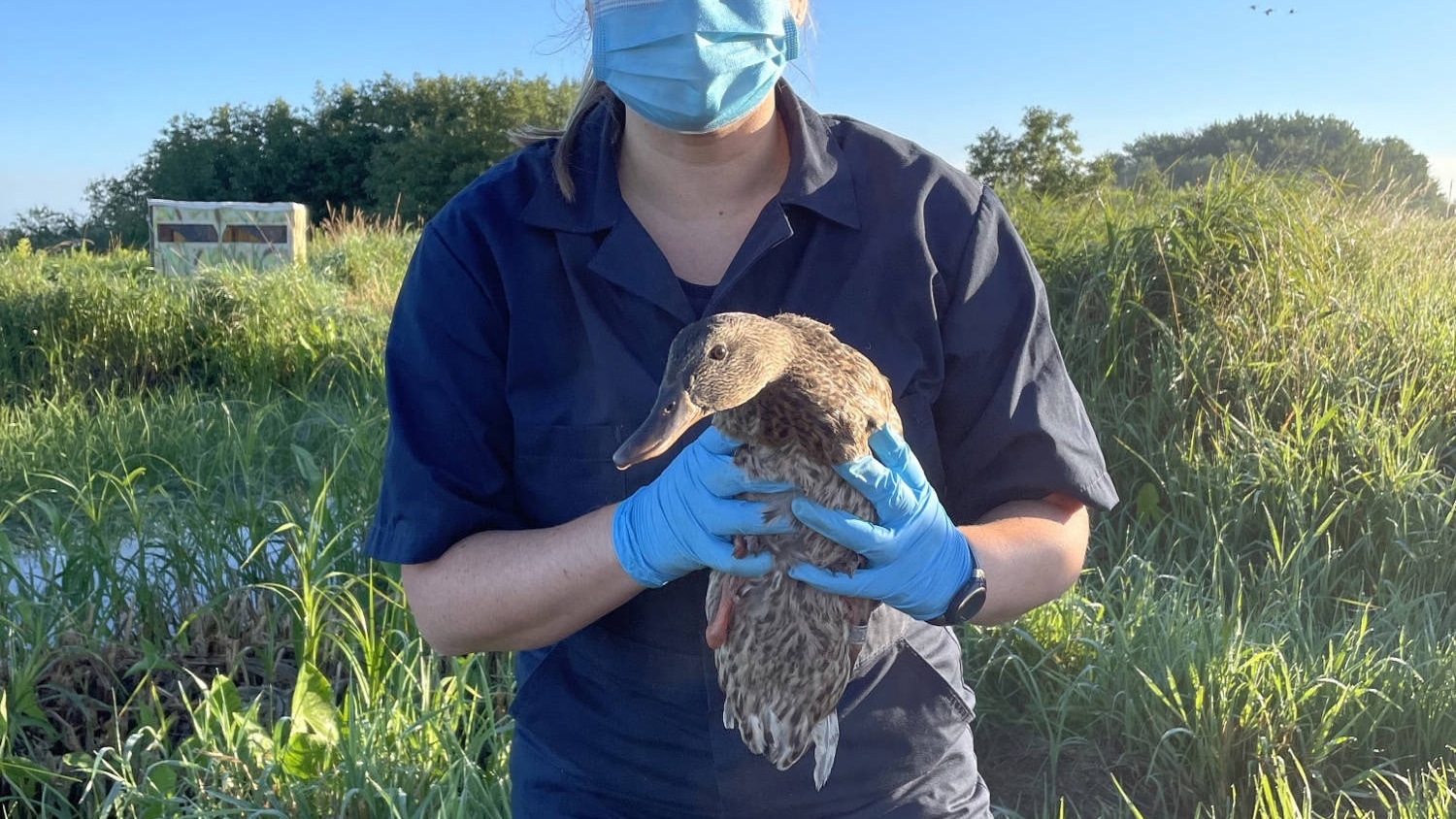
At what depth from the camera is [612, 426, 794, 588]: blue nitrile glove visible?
1.66 m

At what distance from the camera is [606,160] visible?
2.08 m

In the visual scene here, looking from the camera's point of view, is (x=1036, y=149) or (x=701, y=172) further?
(x=1036, y=149)

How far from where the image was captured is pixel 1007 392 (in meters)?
1.97

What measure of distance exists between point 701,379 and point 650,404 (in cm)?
42

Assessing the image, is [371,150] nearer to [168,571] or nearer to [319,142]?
[319,142]

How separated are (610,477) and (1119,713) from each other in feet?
5.65

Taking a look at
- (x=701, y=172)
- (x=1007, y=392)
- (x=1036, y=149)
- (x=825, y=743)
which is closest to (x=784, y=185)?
(x=701, y=172)

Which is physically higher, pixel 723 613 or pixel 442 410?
pixel 442 410

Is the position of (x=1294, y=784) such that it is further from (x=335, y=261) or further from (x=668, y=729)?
(x=335, y=261)

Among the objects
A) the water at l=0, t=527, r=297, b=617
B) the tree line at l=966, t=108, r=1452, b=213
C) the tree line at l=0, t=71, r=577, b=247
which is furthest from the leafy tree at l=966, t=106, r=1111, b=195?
the water at l=0, t=527, r=297, b=617

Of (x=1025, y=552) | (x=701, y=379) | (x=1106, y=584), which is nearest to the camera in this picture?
(x=701, y=379)

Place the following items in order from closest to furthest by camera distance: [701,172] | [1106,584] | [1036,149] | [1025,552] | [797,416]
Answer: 1. [797,416]
2. [1025,552]
3. [701,172]
4. [1106,584]
5. [1036,149]

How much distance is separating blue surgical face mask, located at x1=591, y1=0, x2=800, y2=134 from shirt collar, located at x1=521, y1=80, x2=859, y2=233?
119 mm

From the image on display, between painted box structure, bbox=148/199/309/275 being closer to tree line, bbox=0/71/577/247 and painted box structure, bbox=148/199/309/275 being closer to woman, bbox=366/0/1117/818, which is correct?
woman, bbox=366/0/1117/818
